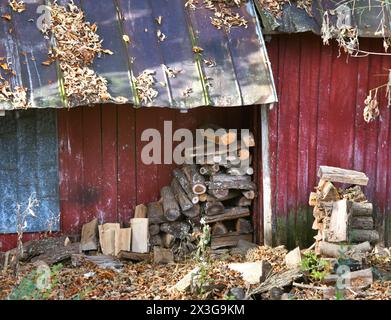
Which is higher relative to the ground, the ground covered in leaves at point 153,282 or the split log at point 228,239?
the split log at point 228,239

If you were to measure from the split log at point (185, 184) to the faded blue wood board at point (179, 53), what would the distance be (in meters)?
1.47

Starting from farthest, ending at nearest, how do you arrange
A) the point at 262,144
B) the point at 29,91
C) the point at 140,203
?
the point at 140,203 < the point at 262,144 < the point at 29,91

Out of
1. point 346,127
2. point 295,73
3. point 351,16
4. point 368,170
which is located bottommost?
point 368,170

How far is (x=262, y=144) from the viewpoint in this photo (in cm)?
842

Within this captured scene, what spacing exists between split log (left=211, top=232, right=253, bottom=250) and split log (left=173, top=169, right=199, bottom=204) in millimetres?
619

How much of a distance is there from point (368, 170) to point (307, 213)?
3.33 feet

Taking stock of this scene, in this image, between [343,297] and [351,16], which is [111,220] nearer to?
[343,297]

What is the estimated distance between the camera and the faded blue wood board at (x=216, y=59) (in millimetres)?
7543

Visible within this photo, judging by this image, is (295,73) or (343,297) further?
(295,73)

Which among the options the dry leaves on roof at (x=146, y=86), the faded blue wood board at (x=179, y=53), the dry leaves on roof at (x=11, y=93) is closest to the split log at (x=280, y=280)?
the faded blue wood board at (x=179, y=53)

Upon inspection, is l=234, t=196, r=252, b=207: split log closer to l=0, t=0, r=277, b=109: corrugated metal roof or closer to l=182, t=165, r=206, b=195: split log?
l=182, t=165, r=206, b=195: split log

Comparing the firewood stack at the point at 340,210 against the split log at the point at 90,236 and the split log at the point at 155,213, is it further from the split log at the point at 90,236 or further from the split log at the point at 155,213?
the split log at the point at 90,236
